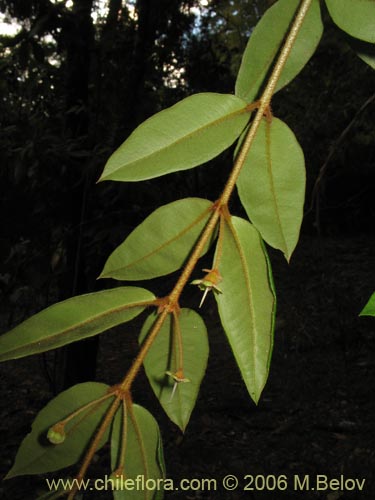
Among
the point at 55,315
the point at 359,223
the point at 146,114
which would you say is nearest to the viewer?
the point at 55,315

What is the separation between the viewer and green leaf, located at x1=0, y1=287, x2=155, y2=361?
317 mm

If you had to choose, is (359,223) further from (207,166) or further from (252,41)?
(252,41)

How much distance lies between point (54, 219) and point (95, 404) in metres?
2.15

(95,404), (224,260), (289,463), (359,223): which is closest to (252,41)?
(224,260)

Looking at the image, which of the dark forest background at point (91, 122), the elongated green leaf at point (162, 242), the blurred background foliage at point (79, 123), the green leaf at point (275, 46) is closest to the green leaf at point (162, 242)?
the elongated green leaf at point (162, 242)

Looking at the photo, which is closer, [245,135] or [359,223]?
[245,135]

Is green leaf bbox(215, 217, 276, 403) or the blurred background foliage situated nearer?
green leaf bbox(215, 217, 276, 403)

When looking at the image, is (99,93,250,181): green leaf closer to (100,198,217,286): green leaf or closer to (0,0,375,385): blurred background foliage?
(100,198,217,286): green leaf

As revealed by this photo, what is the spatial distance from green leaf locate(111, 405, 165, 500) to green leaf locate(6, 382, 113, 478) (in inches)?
0.6

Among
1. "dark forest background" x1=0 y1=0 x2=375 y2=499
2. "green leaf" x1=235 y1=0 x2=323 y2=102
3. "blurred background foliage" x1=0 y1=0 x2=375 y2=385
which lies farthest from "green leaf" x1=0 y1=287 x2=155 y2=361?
"blurred background foliage" x1=0 y1=0 x2=375 y2=385

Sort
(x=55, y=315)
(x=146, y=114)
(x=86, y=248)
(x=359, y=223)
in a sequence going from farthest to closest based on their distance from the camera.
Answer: (x=359, y=223) < (x=146, y=114) < (x=86, y=248) < (x=55, y=315)

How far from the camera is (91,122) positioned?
2857 millimetres

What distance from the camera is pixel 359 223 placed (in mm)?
5562

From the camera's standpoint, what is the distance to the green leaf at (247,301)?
0.32 m
